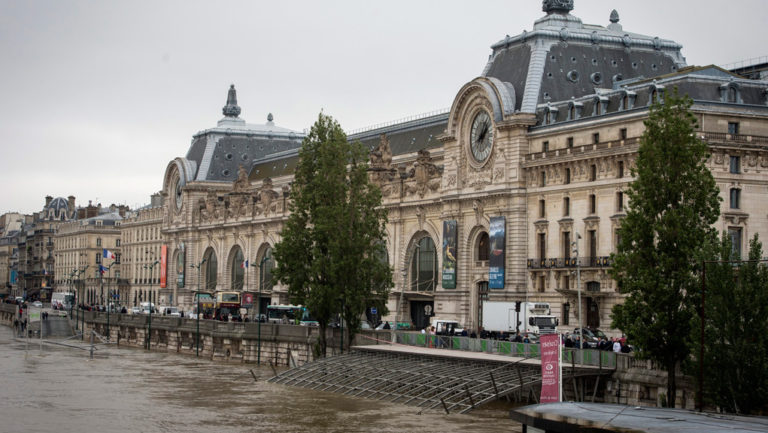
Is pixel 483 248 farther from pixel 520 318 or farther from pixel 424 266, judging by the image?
pixel 520 318

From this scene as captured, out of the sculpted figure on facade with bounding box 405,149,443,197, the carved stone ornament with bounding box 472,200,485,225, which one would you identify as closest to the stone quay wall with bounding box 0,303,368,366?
the carved stone ornament with bounding box 472,200,485,225

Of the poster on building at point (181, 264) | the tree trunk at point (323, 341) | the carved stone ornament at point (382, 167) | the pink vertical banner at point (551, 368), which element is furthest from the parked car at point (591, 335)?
the poster on building at point (181, 264)

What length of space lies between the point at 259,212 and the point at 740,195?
71967 mm

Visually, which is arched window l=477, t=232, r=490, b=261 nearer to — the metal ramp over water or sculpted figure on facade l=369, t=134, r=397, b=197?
sculpted figure on facade l=369, t=134, r=397, b=197

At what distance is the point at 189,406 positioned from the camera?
213ft

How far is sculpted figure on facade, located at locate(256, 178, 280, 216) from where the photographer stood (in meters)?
138

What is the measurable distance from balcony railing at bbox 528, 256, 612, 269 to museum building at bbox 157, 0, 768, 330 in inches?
3.8

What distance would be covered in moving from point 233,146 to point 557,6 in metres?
76.1

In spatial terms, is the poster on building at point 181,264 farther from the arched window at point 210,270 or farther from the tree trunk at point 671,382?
the tree trunk at point 671,382

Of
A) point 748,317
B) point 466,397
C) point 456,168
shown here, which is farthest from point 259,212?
point 748,317

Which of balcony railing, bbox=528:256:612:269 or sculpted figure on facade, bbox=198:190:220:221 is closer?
balcony railing, bbox=528:256:612:269

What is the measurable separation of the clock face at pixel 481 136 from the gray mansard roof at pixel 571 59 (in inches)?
117

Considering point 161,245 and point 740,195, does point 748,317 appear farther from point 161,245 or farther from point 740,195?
point 161,245

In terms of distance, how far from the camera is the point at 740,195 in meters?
79.3
